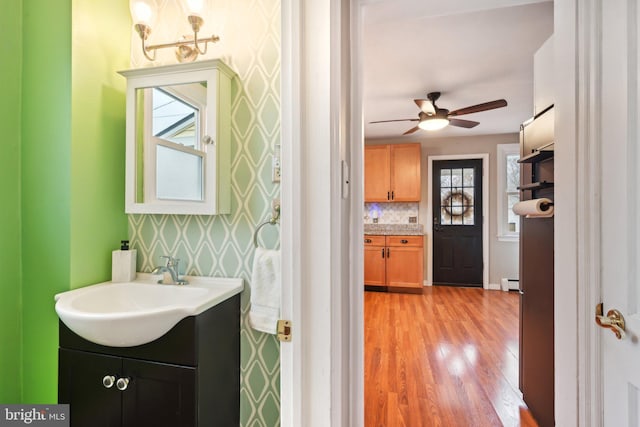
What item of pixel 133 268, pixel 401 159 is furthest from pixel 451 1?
pixel 401 159

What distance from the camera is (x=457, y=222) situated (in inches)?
193

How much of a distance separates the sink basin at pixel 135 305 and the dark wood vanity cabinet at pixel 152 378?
6 centimetres

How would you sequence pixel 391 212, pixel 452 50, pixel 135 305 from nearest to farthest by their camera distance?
pixel 135 305
pixel 452 50
pixel 391 212

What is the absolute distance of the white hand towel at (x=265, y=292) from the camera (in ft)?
4.05

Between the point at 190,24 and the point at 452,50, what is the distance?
6.09 feet

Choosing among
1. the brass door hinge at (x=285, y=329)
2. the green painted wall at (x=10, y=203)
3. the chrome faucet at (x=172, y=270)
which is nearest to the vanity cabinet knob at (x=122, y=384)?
the chrome faucet at (x=172, y=270)

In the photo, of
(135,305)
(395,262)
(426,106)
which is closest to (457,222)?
(395,262)

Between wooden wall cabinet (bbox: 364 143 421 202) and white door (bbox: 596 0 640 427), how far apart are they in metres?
3.84

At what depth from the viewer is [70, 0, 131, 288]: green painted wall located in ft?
Result: 4.30

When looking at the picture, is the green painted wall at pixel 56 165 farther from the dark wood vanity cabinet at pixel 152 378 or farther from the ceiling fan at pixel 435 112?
the ceiling fan at pixel 435 112

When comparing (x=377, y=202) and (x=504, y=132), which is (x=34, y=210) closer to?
(x=377, y=202)

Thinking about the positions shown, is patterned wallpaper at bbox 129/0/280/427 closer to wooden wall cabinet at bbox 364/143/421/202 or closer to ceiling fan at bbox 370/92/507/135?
ceiling fan at bbox 370/92/507/135

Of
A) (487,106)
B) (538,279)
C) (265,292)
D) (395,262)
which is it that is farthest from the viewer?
(395,262)

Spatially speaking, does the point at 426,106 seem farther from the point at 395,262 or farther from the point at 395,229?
the point at 395,262
